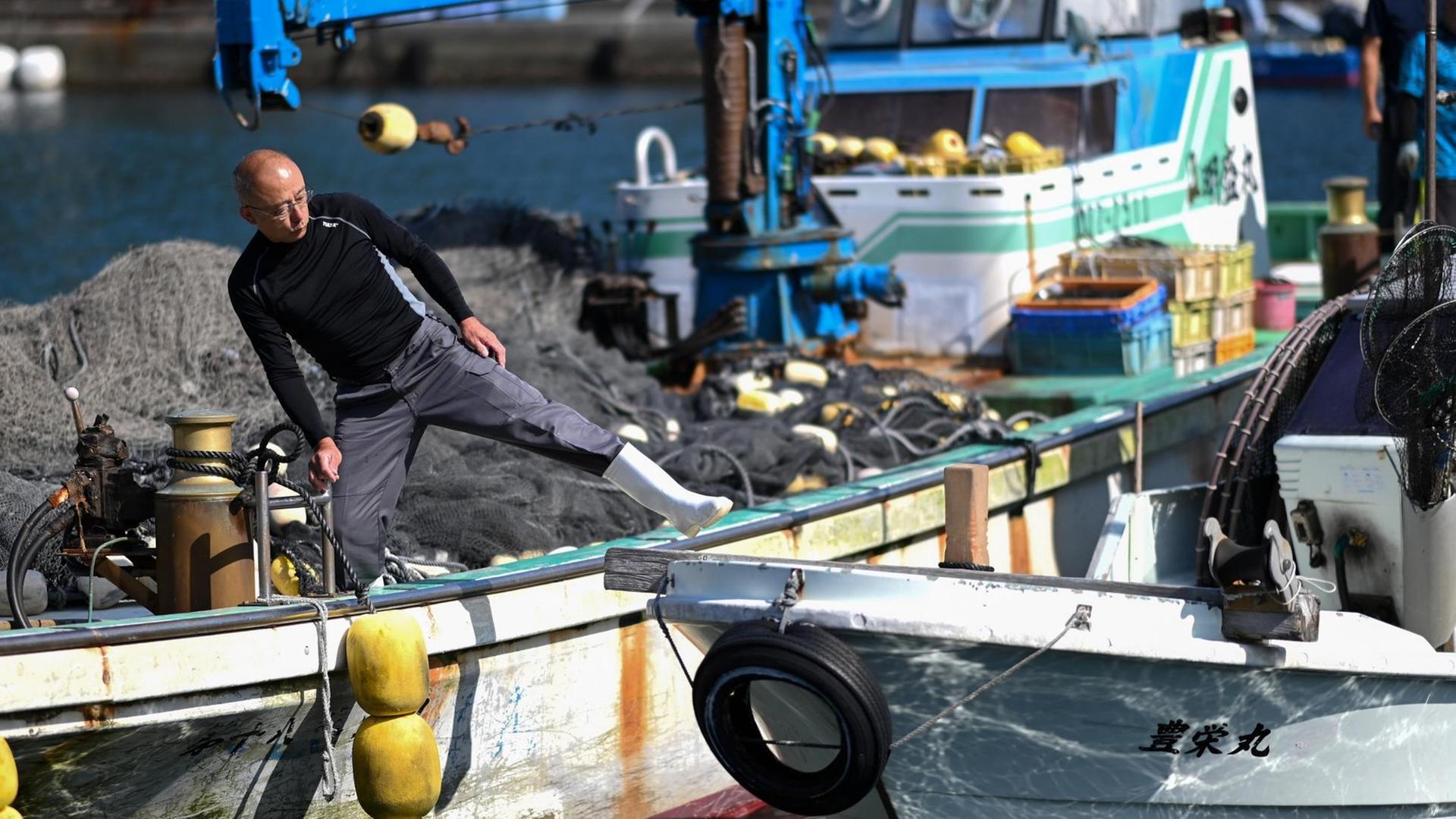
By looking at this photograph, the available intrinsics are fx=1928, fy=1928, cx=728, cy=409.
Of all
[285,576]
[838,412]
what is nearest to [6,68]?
[838,412]

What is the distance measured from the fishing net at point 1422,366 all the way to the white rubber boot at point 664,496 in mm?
1982

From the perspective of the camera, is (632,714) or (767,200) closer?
(632,714)

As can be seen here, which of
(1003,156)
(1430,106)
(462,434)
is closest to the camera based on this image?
(1430,106)

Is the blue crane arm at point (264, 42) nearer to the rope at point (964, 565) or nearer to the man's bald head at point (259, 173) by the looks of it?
the man's bald head at point (259, 173)

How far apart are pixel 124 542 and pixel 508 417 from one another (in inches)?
47.5

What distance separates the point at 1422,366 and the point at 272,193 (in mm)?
3326

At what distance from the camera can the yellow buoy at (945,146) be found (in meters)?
9.70

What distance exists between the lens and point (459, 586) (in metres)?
5.72

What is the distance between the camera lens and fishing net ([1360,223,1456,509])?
5.59 meters

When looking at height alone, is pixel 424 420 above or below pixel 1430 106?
below

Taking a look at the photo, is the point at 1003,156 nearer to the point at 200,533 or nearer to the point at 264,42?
the point at 264,42

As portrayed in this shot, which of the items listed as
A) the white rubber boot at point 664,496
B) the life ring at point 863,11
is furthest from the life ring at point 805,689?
the life ring at point 863,11

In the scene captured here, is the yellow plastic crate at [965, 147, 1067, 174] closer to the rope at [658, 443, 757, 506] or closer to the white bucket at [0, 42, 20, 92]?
the rope at [658, 443, 757, 506]

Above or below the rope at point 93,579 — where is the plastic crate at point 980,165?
above
